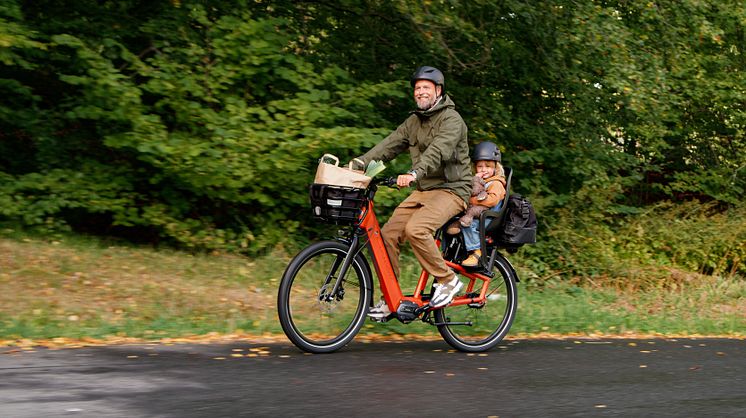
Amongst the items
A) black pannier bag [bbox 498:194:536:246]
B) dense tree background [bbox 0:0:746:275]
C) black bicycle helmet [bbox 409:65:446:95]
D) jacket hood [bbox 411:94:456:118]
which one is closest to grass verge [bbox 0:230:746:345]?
dense tree background [bbox 0:0:746:275]

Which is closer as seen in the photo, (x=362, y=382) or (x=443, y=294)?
(x=362, y=382)

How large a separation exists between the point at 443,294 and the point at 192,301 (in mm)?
3009

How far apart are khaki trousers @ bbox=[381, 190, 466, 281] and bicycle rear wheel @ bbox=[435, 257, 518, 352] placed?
43 centimetres

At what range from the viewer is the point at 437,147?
692cm

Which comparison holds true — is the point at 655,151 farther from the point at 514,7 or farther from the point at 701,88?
the point at 514,7

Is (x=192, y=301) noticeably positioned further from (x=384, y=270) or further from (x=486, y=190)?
(x=486, y=190)

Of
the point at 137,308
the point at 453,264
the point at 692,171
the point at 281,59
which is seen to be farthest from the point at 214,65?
the point at 692,171

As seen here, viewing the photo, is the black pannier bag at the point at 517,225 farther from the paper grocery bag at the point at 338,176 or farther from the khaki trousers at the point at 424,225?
the paper grocery bag at the point at 338,176

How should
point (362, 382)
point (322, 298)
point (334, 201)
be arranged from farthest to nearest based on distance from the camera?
point (322, 298), point (334, 201), point (362, 382)

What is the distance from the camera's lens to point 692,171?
59.1 feet

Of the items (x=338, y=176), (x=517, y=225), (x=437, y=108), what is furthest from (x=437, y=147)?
(x=517, y=225)

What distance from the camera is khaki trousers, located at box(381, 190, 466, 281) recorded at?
280 inches

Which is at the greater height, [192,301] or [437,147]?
[437,147]

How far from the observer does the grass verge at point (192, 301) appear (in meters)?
7.91
